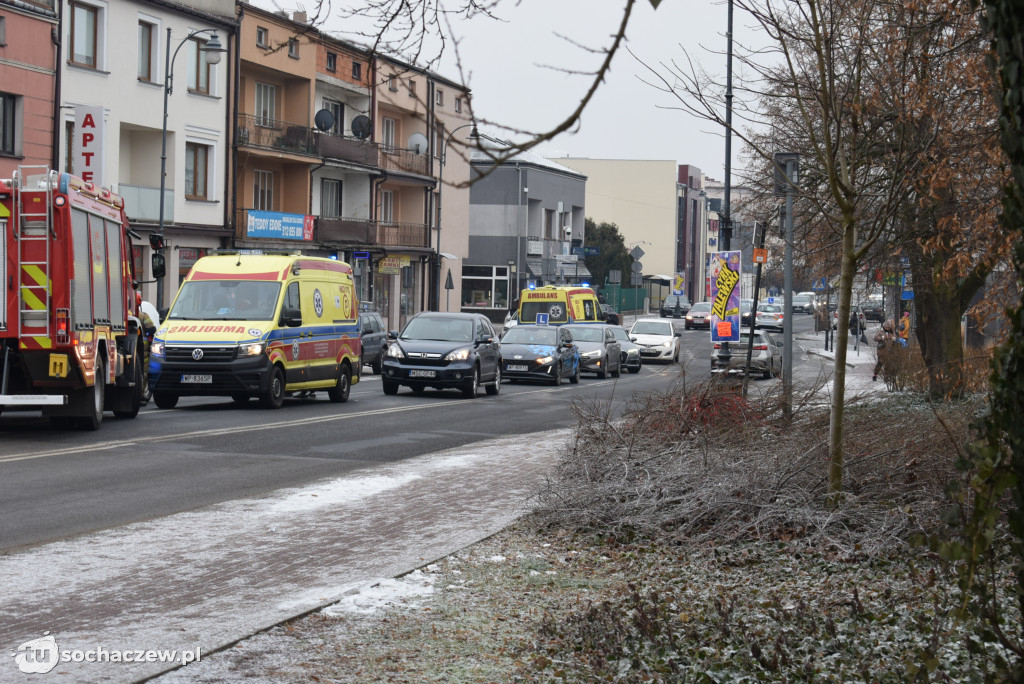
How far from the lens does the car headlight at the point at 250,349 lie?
20.2 m

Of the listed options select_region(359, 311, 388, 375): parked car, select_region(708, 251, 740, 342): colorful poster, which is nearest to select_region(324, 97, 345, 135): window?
select_region(359, 311, 388, 375): parked car

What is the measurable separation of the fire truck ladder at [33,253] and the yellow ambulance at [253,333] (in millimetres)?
5135

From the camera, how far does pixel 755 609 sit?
261 inches

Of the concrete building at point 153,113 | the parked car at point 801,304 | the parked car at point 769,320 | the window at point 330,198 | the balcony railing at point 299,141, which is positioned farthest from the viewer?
the parked car at point 801,304

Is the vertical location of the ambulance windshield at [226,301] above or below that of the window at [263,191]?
below

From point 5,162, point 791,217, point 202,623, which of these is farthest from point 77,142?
point 202,623

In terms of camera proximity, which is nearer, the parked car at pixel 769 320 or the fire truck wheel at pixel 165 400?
the fire truck wheel at pixel 165 400

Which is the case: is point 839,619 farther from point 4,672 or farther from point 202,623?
point 4,672

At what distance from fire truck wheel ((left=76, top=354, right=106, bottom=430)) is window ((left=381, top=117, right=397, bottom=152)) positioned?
1676 inches

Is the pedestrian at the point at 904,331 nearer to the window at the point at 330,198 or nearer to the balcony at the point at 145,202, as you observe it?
the balcony at the point at 145,202

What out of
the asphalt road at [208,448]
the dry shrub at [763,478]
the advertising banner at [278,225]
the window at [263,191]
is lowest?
the asphalt road at [208,448]

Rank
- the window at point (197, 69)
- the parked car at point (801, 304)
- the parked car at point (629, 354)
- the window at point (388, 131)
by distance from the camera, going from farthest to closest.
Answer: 1. the parked car at point (801, 304)
2. the window at point (388, 131)
3. the window at point (197, 69)
4. the parked car at point (629, 354)

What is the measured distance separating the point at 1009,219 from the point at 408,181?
57.2m

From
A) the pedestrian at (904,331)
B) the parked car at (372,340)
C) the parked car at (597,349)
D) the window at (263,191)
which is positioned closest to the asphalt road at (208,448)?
the parked car at (372,340)
